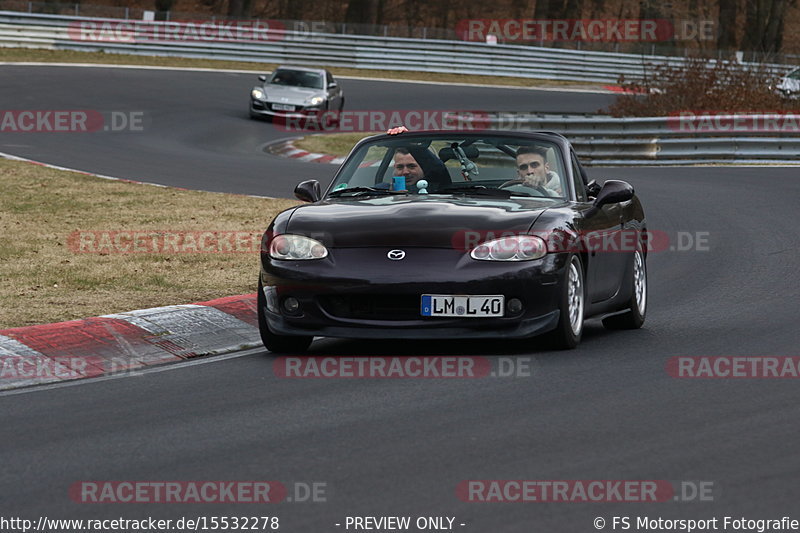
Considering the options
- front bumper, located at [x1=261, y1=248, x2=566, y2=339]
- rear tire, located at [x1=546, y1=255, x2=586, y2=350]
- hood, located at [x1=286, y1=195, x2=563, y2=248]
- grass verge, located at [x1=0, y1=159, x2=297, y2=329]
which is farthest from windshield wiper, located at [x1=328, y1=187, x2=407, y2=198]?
grass verge, located at [x1=0, y1=159, x2=297, y2=329]

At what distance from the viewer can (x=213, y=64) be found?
46781 millimetres

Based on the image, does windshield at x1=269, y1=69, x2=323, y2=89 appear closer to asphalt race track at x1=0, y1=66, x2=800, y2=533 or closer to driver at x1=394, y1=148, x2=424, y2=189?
asphalt race track at x1=0, y1=66, x2=800, y2=533

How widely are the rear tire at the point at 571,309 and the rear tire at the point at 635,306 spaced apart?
41.8 inches

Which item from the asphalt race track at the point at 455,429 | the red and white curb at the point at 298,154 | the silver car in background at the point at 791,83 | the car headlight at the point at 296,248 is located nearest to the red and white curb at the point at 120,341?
the asphalt race track at the point at 455,429

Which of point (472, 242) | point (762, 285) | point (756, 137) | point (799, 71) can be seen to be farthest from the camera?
point (799, 71)

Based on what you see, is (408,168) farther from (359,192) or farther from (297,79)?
(297,79)

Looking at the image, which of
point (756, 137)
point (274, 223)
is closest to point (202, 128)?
point (756, 137)

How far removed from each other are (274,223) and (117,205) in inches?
351

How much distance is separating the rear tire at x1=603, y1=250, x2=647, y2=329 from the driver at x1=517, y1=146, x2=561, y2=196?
95cm

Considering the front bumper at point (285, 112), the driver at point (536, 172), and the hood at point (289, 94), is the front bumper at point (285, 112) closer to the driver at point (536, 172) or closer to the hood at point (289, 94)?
the hood at point (289, 94)

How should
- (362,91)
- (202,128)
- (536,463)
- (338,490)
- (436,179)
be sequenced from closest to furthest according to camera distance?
(338,490)
(536,463)
(436,179)
(202,128)
(362,91)

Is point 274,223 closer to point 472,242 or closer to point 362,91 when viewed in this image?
point 472,242

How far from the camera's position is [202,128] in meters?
31.5

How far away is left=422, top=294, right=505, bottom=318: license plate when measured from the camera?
320 inches
